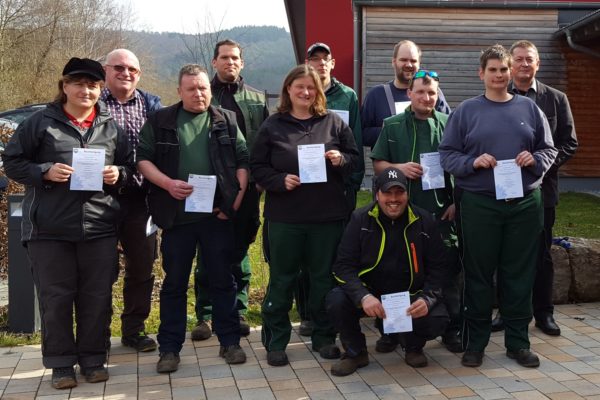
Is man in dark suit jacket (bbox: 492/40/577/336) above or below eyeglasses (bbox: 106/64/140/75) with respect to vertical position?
below

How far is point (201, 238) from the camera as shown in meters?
4.82

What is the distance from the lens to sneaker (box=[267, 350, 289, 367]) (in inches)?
192

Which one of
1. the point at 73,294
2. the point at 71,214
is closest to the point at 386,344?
the point at 73,294

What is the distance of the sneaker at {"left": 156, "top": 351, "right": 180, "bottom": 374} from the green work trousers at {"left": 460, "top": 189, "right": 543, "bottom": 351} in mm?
2104

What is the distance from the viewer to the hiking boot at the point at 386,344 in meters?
5.14

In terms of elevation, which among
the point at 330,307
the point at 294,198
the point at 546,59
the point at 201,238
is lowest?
the point at 330,307

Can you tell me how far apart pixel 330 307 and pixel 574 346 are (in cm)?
199

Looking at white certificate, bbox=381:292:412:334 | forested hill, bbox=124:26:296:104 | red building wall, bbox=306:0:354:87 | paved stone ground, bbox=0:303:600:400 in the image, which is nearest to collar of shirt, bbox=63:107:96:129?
paved stone ground, bbox=0:303:600:400

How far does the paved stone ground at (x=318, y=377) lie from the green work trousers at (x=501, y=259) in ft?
0.88

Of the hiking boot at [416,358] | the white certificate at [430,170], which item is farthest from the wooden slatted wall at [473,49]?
the hiking boot at [416,358]

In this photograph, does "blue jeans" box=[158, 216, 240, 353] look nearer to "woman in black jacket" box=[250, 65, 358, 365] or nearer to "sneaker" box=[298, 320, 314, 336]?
"woman in black jacket" box=[250, 65, 358, 365]

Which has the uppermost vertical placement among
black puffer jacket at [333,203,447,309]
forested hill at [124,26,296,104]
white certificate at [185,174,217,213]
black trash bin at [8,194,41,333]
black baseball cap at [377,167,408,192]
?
forested hill at [124,26,296,104]

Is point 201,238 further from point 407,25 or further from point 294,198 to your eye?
point 407,25

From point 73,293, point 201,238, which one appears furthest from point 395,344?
point 73,293
